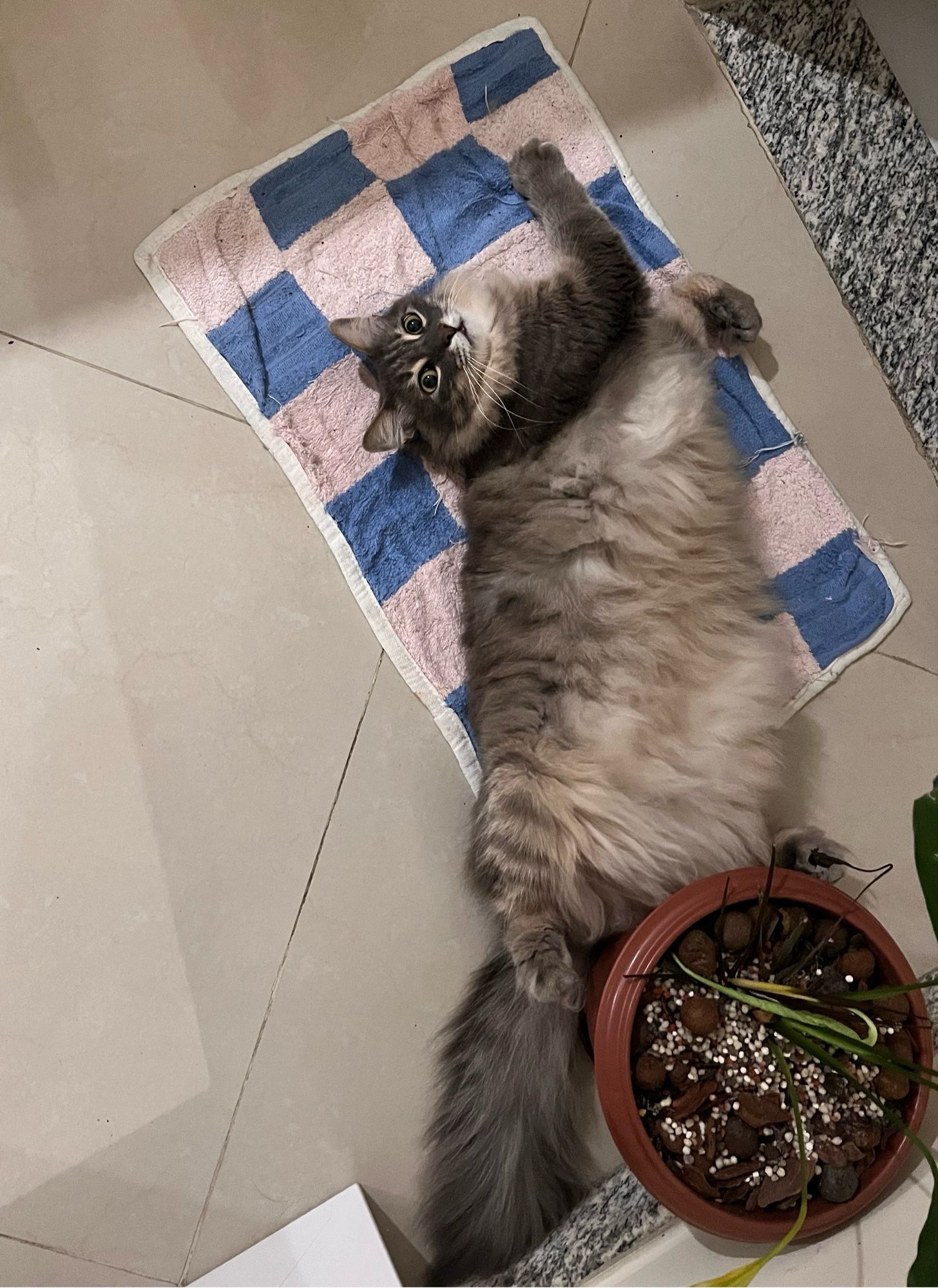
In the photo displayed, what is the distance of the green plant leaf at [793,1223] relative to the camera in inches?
39.8

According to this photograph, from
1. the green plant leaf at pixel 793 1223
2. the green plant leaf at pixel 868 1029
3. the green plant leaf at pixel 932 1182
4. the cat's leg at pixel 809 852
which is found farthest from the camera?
the cat's leg at pixel 809 852

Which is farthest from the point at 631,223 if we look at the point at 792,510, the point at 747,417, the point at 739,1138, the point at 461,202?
the point at 739,1138

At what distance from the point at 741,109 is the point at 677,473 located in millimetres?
886

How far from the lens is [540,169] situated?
1.67 meters

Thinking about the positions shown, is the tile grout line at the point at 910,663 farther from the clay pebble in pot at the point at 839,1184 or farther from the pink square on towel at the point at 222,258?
the pink square on towel at the point at 222,258

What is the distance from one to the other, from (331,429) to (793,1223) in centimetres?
153

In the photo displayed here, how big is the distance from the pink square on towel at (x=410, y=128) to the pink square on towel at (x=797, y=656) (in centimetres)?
119

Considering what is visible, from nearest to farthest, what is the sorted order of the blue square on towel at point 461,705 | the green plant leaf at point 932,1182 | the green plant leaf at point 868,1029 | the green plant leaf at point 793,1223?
the green plant leaf at point 932,1182
the green plant leaf at point 793,1223
the green plant leaf at point 868,1029
the blue square on towel at point 461,705

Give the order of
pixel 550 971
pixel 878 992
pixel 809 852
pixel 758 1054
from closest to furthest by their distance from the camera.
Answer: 1. pixel 878 992
2. pixel 758 1054
3. pixel 550 971
4. pixel 809 852

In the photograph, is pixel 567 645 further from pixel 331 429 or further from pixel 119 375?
pixel 119 375

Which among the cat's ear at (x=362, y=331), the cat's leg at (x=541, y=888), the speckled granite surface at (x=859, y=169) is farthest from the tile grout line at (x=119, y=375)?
the speckled granite surface at (x=859, y=169)

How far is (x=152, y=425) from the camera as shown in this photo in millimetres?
1713

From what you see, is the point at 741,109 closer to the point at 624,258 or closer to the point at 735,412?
the point at 624,258

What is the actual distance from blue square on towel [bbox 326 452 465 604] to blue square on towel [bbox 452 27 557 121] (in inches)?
29.5
